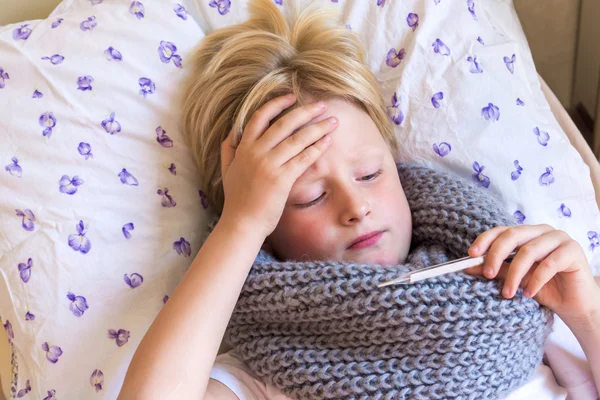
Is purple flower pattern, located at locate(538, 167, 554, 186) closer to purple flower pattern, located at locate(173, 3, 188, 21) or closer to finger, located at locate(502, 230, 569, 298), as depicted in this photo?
finger, located at locate(502, 230, 569, 298)

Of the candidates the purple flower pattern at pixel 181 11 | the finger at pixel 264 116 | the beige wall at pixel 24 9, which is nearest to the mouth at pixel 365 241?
the finger at pixel 264 116

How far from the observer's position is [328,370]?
83cm

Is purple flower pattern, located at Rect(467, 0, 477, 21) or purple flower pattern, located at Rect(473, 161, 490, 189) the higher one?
purple flower pattern, located at Rect(467, 0, 477, 21)

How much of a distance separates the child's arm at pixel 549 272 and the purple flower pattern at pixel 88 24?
2.50ft

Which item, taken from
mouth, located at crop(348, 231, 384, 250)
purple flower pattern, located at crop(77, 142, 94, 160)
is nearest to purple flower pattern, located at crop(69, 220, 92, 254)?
purple flower pattern, located at crop(77, 142, 94, 160)

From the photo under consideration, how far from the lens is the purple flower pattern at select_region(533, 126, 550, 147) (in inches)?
41.1

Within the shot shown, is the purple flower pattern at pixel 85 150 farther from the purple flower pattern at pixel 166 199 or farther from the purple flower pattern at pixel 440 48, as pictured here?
the purple flower pattern at pixel 440 48

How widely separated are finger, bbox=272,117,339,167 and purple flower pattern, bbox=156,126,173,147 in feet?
0.82

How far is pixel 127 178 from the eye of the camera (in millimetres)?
984

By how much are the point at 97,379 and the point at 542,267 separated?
2.26ft

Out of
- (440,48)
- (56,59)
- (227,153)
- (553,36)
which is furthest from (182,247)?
(553,36)

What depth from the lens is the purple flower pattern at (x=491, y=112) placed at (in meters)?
1.03

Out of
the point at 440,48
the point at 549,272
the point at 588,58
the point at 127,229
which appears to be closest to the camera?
the point at 549,272

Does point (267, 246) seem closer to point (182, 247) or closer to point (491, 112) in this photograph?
point (182, 247)
